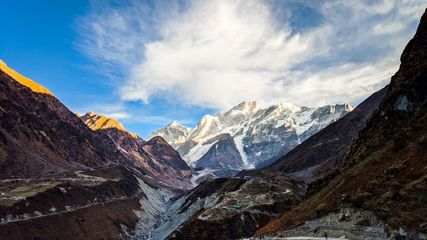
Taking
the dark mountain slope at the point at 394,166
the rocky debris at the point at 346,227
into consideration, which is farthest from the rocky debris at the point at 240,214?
the rocky debris at the point at 346,227

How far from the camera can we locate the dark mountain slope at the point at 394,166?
56156mm

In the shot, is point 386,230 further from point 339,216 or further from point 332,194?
point 332,194

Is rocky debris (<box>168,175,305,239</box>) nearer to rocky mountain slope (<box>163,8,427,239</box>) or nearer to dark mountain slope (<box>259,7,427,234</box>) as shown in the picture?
rocky mountain slope (<box>163,8,427,239</box>)

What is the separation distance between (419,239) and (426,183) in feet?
44.1

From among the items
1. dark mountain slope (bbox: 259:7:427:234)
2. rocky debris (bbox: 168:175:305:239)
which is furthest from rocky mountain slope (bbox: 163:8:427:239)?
rocky debris (bbox: 168:175:305:239)

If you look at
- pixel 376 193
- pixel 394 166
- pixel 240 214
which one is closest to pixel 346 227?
pixel 376 193

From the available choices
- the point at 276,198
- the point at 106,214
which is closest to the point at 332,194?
the point at 276,198

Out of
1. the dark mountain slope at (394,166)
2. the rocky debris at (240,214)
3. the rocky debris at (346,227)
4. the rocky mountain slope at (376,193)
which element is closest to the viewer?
the rocky debris at (346,227)

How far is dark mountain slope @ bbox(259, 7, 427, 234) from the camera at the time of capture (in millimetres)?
56156

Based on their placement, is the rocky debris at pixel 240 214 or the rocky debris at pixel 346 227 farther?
the rocky debris at pixel 240 214

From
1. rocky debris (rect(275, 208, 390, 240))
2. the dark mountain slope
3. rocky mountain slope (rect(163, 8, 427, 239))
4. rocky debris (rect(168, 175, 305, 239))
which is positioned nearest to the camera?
rocky debris (rect(275, 208, 390, 240))

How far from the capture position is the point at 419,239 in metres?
45.8

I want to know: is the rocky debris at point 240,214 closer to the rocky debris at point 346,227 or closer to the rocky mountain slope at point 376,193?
the rocky mountain slope at point 376,193

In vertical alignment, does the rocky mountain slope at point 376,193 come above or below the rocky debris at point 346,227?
above
